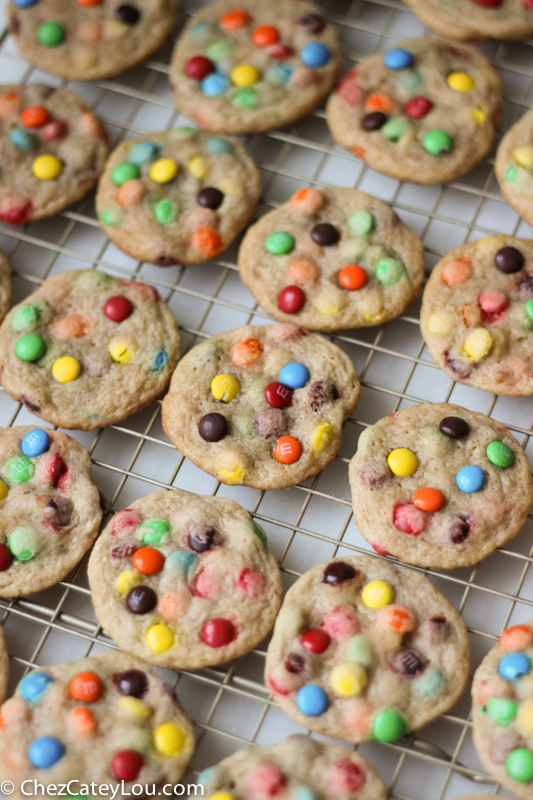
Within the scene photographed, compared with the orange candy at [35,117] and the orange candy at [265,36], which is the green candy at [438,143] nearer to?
the orange candy at [265,36]

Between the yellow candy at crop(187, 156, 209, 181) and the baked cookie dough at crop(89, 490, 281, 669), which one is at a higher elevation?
the yellow candy at crop(187, 156, 209, 181)

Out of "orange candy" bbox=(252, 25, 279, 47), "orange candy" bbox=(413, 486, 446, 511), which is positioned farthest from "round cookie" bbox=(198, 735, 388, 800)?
"orange candy" bbox=(252, 25, 279, 47)

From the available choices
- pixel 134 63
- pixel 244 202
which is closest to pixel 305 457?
pixel 244 202

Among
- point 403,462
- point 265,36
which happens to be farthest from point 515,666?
point 265,36

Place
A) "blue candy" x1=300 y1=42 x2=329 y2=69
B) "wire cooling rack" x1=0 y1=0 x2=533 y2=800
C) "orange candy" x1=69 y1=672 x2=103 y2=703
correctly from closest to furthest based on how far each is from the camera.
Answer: "orange candy" x1=69 y1=672 x2=103 y2=703
"wire cooling rack" x1=0 y1=0 x2=533 y2=800
"blue candy" x1=300 y1=42 x2=329 y2=69

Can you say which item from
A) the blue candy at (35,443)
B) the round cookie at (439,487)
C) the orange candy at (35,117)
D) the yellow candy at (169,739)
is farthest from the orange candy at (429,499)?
the orange candy at (35,117)

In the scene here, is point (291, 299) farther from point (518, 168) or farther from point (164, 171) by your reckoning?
point (518, 168)

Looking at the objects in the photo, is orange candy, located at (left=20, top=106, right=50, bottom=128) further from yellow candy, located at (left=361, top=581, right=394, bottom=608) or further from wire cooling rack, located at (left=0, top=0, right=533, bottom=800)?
yellow candy, located at (left=361, top=581, right=394, bottom=608)
